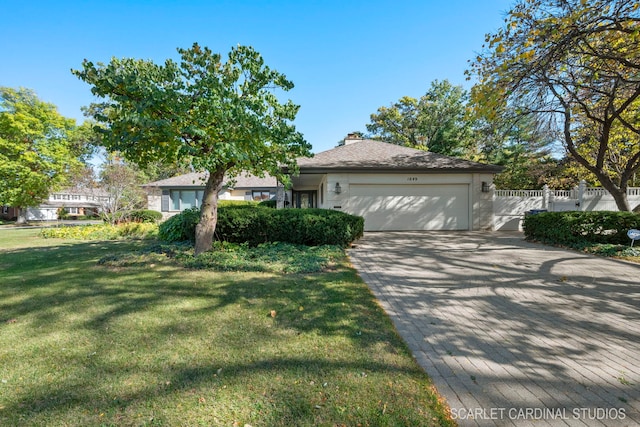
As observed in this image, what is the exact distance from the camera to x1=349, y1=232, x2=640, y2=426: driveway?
2.00 meters

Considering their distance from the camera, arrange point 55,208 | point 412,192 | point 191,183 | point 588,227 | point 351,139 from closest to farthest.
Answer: point 588,227 → point 412,192 → point 351,139 → point 191,183 → point 55,208

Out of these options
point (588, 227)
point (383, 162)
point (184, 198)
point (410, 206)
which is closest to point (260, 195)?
point (184, 198)

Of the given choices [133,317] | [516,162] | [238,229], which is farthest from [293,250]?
[516,162]

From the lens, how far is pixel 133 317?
348 centimetres

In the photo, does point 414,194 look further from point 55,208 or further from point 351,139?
point 55,208

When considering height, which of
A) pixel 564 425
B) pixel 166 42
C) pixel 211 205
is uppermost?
pixel 166 42

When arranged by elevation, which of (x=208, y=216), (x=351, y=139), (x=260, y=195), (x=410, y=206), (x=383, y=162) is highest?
(x=351, y=139)

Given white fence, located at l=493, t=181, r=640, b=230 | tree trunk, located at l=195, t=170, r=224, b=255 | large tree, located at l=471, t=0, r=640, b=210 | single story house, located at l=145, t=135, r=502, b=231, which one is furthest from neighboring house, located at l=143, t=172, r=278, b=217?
large tree, located at l=471, t=0, r=640, b=210

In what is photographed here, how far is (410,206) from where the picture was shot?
1240cm

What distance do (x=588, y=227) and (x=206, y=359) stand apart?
10518mm

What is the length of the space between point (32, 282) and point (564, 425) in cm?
762

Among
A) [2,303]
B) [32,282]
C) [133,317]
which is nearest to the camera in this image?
[133,317]

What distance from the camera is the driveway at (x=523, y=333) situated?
6.55ft

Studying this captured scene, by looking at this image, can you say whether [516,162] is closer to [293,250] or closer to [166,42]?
[293,250]
